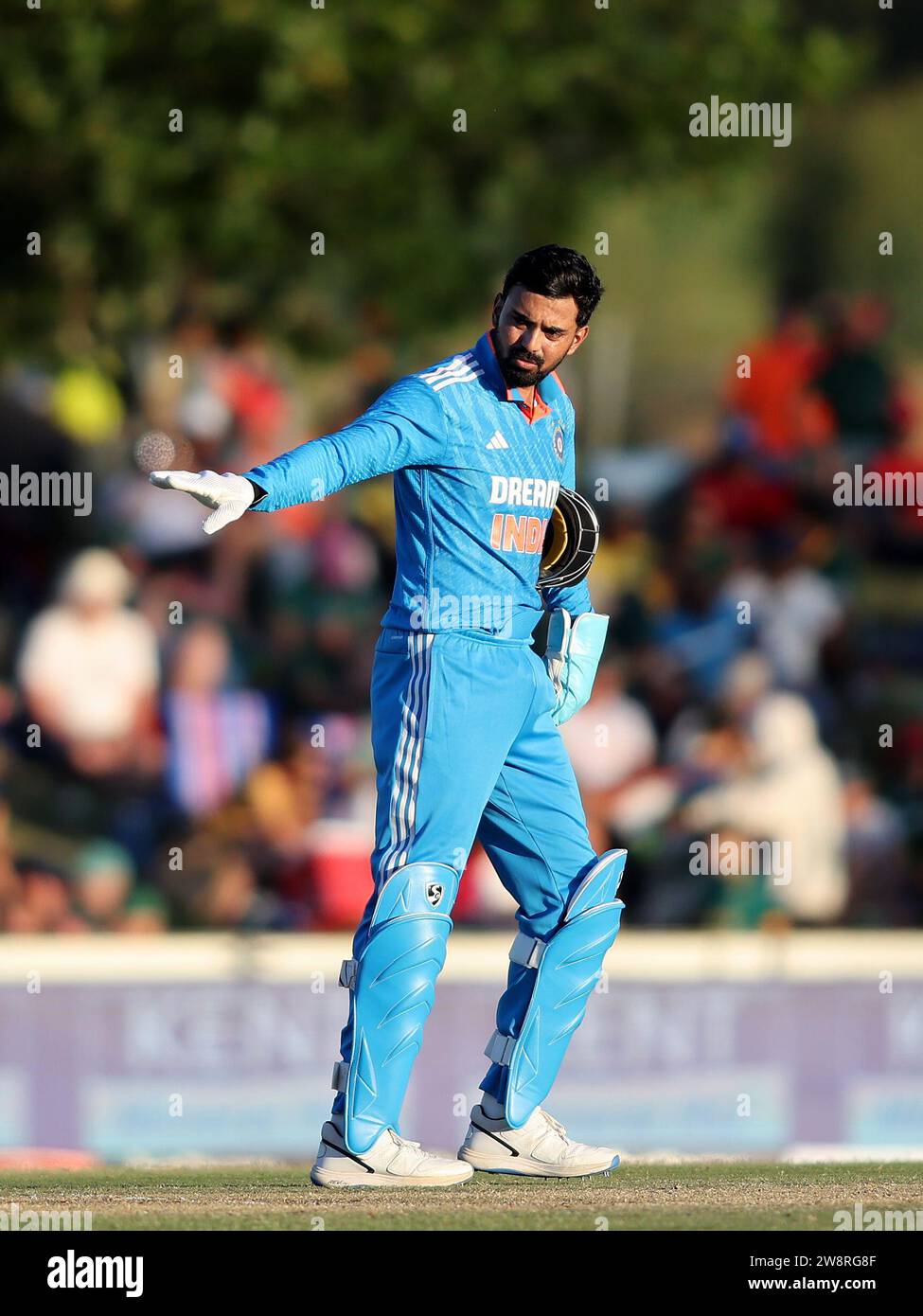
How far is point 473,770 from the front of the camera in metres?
5.35

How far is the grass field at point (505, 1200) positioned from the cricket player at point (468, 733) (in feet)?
0.60

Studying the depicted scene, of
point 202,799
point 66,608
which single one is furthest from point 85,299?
point 202,799

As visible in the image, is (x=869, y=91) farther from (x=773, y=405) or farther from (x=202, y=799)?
(x=202, y=799)

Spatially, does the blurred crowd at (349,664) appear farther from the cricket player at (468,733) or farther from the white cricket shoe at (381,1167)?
the white cricket shoe at (381,1167)

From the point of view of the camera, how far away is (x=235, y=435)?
468 inches

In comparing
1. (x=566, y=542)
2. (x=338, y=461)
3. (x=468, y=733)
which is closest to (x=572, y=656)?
(x=566, y=542)

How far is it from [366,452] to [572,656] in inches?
38.7

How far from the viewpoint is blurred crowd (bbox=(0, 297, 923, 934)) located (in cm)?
1041

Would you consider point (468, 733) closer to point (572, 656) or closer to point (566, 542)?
point (572, 656)

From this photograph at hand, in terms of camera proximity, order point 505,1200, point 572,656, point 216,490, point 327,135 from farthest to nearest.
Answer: point 327,135 < point 572,656 < point 505,1200 < point 216,490

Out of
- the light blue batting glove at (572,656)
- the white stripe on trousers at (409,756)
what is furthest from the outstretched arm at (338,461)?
the light blue batting glove at (572,656)

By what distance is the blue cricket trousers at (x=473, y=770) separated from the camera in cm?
533

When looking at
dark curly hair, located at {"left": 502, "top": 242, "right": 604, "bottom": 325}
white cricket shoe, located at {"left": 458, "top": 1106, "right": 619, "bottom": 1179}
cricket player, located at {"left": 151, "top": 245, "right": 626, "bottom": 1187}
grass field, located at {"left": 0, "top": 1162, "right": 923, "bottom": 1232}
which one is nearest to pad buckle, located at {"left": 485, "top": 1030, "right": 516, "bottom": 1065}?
cricket player, located at {"left": 151, "top": 245, "right": 626, "bottom": 1187}

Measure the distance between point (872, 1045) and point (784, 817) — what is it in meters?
1.56
